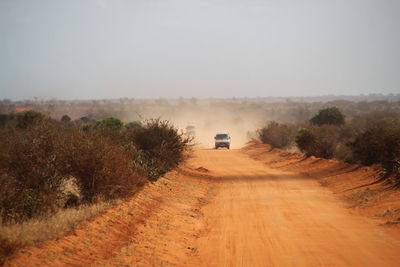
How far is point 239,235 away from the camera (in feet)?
39.2

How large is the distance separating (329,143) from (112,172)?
2082cm

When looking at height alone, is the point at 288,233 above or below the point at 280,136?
above

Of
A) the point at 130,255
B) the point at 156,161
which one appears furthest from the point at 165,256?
the point at 156,161

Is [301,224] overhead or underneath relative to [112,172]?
underneath

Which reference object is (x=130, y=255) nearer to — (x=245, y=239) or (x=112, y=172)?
(x=245, y=239)

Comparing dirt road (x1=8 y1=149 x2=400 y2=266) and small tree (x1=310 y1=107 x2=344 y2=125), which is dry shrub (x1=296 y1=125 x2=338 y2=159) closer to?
dirt road (x1=8 y1=149 x2=400 y2=266)

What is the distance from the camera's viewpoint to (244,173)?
2638 centimetres

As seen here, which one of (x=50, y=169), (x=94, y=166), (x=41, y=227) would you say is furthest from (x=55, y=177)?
(x=41, y=227)

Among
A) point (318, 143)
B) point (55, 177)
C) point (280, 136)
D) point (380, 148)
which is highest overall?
point (55, 177)

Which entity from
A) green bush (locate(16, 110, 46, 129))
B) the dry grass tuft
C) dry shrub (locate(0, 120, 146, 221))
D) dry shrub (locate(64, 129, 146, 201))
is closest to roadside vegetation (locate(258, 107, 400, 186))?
dry shrub (locate(64, 129, 146, 201))

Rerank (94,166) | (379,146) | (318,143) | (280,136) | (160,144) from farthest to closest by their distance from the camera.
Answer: (280,136)
(318,143)
(379,146)
(160,144)
(94,166)

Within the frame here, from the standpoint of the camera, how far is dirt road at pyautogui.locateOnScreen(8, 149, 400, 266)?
9.34 m

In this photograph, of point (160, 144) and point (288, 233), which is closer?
point (288, 233)

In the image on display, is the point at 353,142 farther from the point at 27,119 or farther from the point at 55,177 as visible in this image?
the point at 27,119
